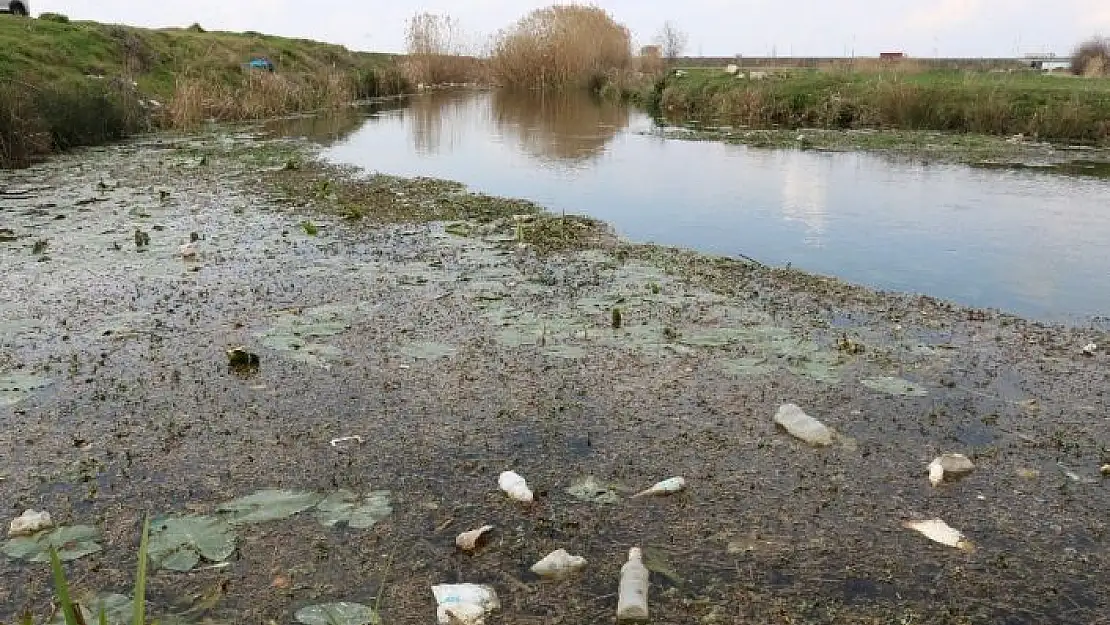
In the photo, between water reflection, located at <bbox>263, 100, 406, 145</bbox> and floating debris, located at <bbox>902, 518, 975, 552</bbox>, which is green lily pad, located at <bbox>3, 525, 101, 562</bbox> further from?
water reflection, located at <bbox>263, 100, 406, 145</bbox>

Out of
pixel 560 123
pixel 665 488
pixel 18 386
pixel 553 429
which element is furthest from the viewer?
pixel 560 123

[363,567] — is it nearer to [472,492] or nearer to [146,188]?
[472,492]

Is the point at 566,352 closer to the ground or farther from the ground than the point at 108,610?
farther from the ground

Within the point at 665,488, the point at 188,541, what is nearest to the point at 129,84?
the point at 188,541

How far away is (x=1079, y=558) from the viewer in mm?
2771

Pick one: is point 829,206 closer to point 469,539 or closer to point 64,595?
point 469,539

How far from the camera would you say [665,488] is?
3.18 meters

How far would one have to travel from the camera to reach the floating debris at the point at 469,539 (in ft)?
9.23

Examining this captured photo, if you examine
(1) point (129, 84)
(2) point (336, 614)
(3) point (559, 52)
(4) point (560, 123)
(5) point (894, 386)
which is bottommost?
(2) point (336, 614)

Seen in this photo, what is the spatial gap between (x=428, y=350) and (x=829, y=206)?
6778mm

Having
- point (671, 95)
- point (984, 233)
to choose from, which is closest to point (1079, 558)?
point (984, 233)

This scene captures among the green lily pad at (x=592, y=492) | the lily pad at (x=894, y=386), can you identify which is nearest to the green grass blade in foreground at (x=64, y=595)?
the green lily pad at (x=592, y=492)

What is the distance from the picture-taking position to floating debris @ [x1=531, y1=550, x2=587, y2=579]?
2.68 meters

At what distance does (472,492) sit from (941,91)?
20.6 meters
